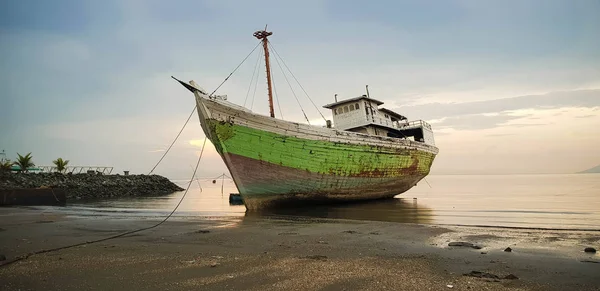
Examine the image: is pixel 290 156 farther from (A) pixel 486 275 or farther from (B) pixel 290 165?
(A) pixel 486 275

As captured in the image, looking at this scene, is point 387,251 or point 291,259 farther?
point 387,251

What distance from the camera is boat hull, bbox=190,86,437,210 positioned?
13.6 m

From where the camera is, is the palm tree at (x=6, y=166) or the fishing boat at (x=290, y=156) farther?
the palm tree at (x=6, y=166)

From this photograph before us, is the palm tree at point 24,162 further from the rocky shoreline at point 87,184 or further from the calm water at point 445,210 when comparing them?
the calm water at point 445,210

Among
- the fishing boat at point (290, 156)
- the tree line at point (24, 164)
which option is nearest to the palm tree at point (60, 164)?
the tree line at point (24, 164)

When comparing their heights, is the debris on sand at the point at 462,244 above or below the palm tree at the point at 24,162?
below

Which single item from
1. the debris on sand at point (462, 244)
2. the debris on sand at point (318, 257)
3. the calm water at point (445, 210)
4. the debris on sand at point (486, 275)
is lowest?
the calm water at point (445, 210)

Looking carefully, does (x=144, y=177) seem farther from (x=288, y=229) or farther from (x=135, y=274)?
(x=135, y=274)

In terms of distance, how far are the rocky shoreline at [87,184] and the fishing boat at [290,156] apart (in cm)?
2337

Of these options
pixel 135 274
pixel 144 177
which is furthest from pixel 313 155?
pixel 144 177

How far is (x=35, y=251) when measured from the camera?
580 centimetres

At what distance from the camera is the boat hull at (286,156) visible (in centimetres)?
1360

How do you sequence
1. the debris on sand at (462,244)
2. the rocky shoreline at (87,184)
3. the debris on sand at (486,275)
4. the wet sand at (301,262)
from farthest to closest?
the rocky shoreline at (87,184) → the debris on sand at (462,244) → the debris on sand at (486,275) → the wet sand at (301,262)

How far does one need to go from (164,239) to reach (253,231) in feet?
7.15
